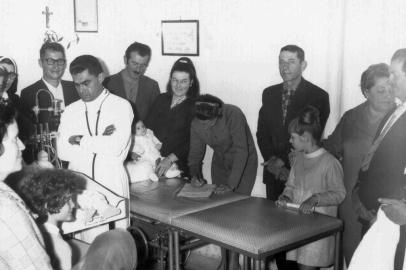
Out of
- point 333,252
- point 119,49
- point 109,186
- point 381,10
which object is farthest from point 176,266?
point 119,49

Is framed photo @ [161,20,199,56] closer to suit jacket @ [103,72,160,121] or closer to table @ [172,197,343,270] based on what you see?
suit jacket @ [103,72,160,121]

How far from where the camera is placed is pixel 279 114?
12.2 ft

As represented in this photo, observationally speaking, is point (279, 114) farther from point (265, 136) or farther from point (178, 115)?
point (178, 115)

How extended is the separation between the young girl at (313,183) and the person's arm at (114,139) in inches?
41.0

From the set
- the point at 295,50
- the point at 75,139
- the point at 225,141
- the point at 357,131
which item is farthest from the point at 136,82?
the point at 357,131

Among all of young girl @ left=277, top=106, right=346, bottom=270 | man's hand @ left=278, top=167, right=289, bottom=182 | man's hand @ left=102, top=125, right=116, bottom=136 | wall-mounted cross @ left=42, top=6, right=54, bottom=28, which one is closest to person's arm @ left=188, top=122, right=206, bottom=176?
man's hand @ left=278, top=167, right=289, bottom=182

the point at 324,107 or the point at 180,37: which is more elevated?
the point at 180,37

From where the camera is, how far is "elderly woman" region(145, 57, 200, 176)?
3.87 metres

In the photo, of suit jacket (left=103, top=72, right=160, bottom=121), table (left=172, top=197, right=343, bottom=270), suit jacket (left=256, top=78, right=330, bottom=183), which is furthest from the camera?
suit jacket (left=103, top=72, right=160, bottom=121)

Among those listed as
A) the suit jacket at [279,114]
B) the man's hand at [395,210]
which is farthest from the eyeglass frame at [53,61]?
the man's hand at [395,210]

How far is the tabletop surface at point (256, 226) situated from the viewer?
246 cm

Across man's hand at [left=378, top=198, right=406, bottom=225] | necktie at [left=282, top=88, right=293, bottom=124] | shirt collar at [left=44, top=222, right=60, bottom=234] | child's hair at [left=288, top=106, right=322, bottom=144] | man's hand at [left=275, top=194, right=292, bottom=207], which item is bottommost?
man's hand at [left=275, top=194, right=292, bottom=207]

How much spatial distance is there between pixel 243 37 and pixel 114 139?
5.41ft

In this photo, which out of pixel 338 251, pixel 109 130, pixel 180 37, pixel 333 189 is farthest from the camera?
pixel 180 37
